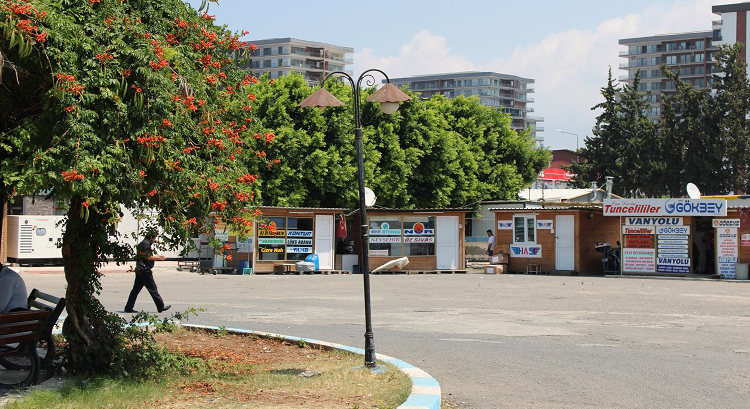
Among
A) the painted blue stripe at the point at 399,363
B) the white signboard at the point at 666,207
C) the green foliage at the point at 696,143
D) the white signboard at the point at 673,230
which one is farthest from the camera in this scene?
the green foliage at the point at 696,143

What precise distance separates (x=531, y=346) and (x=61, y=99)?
7.62m

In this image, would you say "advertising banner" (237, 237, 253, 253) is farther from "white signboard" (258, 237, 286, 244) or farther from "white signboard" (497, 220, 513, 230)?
"white signboard" (497, 220, 513, 230)

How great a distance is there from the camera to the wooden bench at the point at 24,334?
309 inches

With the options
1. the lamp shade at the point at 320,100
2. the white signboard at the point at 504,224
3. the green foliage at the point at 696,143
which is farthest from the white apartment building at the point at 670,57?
the lamp shade at the point at 320,100

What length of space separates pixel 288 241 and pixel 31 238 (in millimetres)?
11979

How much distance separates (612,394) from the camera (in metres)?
8.52

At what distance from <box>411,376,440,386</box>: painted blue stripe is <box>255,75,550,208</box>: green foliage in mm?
33249

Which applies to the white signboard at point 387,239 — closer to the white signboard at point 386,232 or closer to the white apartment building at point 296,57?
Result: the white signboard at point 386,232

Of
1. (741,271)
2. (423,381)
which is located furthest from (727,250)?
(423,381)

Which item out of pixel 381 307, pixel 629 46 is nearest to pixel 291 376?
pixel 381 307

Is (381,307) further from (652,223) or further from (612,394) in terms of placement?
(652,223)

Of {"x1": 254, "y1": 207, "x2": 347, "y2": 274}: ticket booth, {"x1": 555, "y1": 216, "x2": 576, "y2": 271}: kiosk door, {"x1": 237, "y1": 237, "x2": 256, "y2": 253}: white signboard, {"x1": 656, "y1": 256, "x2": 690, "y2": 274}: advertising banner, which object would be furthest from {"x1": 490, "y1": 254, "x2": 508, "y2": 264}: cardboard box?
{"x1": 237, "y1": 237, "x2": 256, "y2": 253}: white signboard

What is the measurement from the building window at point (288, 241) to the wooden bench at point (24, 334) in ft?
81.0

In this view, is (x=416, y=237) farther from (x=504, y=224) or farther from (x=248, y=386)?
(x=248, y=386)
